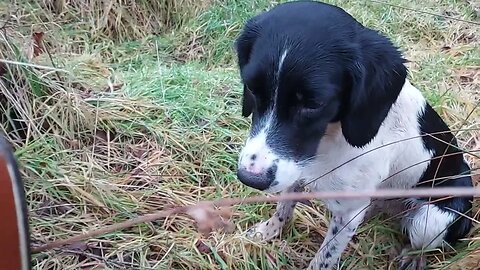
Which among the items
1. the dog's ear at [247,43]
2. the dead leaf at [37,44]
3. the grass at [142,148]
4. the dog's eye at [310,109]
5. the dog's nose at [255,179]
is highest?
the dog's ear at [247,43]

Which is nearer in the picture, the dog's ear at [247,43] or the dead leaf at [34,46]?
the dog's ear at [247,43]

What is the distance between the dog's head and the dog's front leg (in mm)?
387

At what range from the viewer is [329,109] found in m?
2.17

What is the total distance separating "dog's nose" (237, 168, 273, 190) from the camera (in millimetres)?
2137

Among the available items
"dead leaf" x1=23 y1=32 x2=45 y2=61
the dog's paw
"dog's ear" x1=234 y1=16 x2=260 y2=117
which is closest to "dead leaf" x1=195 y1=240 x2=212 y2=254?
the dog's paw

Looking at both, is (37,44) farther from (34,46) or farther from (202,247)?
(202,247)

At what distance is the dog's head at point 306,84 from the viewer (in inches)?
82.8

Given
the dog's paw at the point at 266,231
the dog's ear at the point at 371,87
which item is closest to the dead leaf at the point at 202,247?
the dog's paw at the point at 266,231

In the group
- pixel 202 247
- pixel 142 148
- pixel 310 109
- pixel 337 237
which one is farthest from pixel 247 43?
pixel 142 148

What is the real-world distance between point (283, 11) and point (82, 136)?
1.43 metres

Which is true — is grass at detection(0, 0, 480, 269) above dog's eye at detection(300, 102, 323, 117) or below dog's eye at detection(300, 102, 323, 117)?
below

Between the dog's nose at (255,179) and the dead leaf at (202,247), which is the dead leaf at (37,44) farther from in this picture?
the dog's nose at (255,179)

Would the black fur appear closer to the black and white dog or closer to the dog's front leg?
the black and white dog

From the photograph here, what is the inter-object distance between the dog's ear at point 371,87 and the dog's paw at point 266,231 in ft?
2.43
